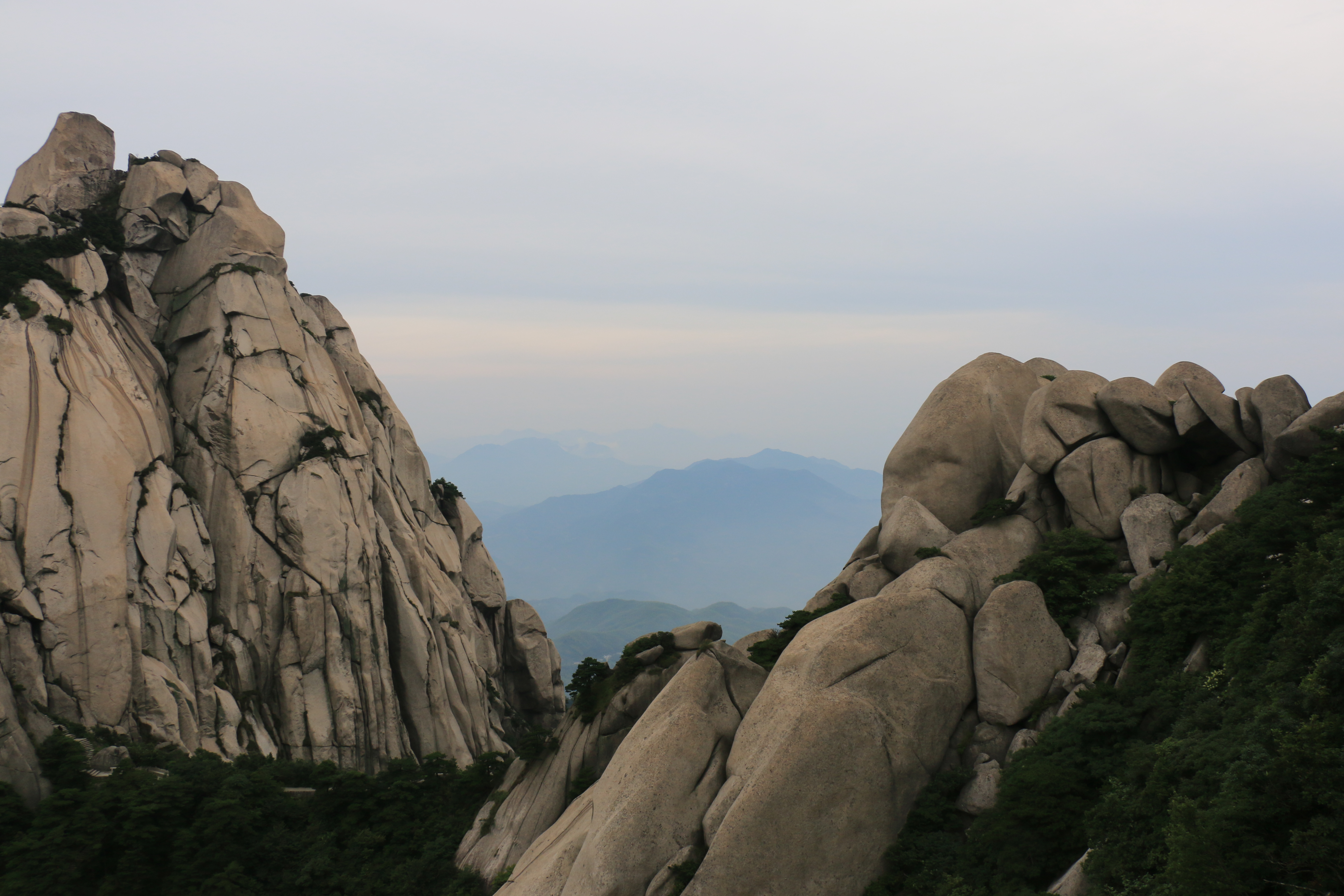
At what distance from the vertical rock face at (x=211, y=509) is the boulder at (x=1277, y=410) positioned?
47.4m

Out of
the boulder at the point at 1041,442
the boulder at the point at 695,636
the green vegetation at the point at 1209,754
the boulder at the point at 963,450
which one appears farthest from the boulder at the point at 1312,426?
the boulder at the point at 695,636

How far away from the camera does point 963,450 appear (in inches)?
1447

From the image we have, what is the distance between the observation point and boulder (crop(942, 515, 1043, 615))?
3131 cm

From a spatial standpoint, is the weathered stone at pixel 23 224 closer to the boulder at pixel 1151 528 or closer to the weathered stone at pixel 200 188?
the weathered stone at pixel 200 188

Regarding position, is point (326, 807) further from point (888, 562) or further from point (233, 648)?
point (888, 562)

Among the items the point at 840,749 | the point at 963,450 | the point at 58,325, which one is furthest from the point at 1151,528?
the point at 58,325

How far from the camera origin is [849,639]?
92.3 feet

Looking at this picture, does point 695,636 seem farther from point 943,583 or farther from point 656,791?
point 943,583

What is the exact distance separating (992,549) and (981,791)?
926 cm

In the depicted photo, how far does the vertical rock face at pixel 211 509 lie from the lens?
4716 centimetres

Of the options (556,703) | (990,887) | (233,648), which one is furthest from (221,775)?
(556,703)

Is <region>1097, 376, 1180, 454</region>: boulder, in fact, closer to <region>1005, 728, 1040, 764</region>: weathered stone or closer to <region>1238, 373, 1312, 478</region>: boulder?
<region>1238, 373, 1312, 478</region>: boulder

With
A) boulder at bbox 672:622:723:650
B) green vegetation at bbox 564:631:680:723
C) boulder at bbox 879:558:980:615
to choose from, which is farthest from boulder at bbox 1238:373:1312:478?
green vegetation at bbox 564:631:680:723

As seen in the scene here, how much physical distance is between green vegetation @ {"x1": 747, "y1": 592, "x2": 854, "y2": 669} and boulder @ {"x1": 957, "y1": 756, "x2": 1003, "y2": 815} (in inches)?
316
